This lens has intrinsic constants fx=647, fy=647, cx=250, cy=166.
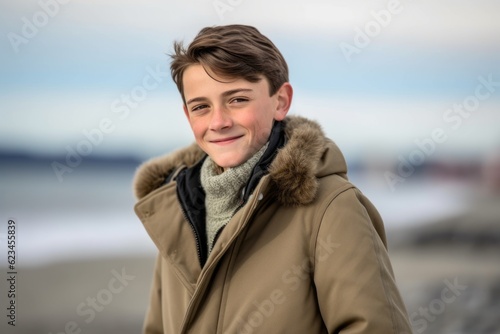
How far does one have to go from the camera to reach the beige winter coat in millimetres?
1632

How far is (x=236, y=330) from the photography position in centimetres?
175

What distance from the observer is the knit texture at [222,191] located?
1.91m

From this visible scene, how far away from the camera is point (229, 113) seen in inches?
73.2

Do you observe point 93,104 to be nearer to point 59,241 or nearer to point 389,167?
point 59,241

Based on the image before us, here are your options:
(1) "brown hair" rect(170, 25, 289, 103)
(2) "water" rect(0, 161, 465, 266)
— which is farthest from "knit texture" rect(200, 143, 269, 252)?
(2) "water" rect(0, 161, 465, 266)

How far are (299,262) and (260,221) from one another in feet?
0.59

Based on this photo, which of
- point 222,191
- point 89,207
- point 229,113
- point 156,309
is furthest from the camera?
point 89,207

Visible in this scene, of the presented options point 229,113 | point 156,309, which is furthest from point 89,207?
point 229,113

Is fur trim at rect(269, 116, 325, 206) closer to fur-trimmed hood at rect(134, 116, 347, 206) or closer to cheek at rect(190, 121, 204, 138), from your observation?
fur-trimmed hood at rect(134, 116, 347, 206)

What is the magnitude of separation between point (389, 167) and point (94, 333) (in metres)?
5.94

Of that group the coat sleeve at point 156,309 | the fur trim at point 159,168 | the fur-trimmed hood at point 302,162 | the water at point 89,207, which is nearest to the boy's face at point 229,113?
the fur-trimmed hood at point 302,162

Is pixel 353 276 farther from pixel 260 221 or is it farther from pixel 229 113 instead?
pixel 229 113

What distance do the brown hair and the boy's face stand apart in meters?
0.02

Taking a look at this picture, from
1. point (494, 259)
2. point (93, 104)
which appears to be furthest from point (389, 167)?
point (93, 104)
